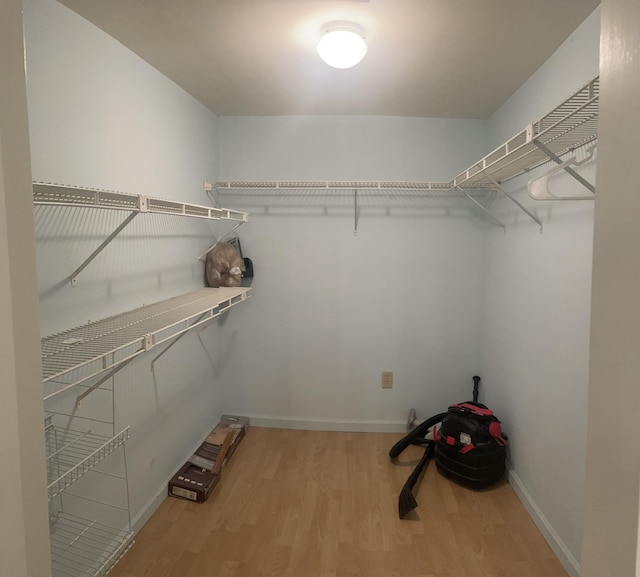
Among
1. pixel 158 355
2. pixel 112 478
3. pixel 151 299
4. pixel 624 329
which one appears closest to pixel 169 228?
pixel 151 299

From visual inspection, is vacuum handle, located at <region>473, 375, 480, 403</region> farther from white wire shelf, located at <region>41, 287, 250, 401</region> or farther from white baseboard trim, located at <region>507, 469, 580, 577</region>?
white wire shelf, located at <region>41, 287, 250, 401</region>

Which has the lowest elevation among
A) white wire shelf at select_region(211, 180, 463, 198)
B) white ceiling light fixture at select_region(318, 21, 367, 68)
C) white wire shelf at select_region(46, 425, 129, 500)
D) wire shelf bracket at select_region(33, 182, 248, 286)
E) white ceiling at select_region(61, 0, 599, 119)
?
white wire shelf at select_region(46, 425, 129, 500)

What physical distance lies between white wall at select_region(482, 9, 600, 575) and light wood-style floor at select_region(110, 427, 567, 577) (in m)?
Answer: 0.23

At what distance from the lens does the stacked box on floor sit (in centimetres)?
223

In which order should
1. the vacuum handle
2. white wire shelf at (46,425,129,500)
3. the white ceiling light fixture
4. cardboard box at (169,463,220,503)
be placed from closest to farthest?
white wire shelf at (46,425,129,500), the white ceiling light fixture, cardboard box at (169,463,220,503), the vacuum handle

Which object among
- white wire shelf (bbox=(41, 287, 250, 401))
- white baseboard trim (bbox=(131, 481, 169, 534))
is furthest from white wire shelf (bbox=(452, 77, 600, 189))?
white baseboard trim (bbox=(131, 481, 169, 534))

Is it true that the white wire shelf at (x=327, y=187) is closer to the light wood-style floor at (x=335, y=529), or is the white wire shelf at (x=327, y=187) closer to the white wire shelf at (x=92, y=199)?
the white wire shelf at (x=92, y=199)

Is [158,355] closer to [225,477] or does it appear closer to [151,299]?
[151,299]

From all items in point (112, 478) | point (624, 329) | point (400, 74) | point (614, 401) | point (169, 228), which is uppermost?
point (400, 74)

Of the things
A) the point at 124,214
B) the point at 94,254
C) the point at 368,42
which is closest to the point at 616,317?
the point at 94,254

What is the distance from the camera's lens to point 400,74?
2107 millimetres

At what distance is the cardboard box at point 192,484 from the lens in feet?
7.24

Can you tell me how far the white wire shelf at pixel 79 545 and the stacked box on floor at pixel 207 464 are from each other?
0.47 metres

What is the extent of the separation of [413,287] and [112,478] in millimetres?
2095
